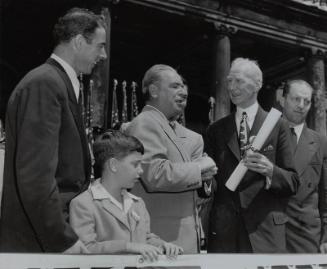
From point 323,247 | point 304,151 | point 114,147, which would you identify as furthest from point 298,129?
point 114,147

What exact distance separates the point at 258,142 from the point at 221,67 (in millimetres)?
11412

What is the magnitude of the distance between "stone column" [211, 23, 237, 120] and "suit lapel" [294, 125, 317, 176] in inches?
374

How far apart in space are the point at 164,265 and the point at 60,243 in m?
0.57

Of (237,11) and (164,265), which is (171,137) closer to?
(164,265)

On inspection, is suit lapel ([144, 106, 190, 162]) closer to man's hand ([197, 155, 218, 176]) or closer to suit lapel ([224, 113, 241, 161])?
man's hand ([197, 155, 218, 176])

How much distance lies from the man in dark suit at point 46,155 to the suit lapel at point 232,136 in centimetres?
145

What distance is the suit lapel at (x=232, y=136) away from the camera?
3771 mm

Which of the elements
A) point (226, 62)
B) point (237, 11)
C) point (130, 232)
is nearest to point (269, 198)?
point (130, 232)

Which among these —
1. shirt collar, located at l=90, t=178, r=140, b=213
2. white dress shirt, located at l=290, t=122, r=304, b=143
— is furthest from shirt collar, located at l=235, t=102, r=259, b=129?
shirt collar, located at l=90, t=178, r=140, b=213

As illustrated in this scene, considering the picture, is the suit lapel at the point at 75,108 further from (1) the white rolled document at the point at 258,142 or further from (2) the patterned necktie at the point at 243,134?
(2) the patterned necktie at the point at 243,134

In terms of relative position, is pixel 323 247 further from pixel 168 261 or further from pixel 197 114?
pixel 197 114

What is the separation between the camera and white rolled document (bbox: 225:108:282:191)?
3.49 m

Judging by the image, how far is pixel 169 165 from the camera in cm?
314

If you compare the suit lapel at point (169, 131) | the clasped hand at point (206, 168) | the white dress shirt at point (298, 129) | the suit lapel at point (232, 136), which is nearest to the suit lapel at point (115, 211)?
the clasped hand at point (206, 168)
